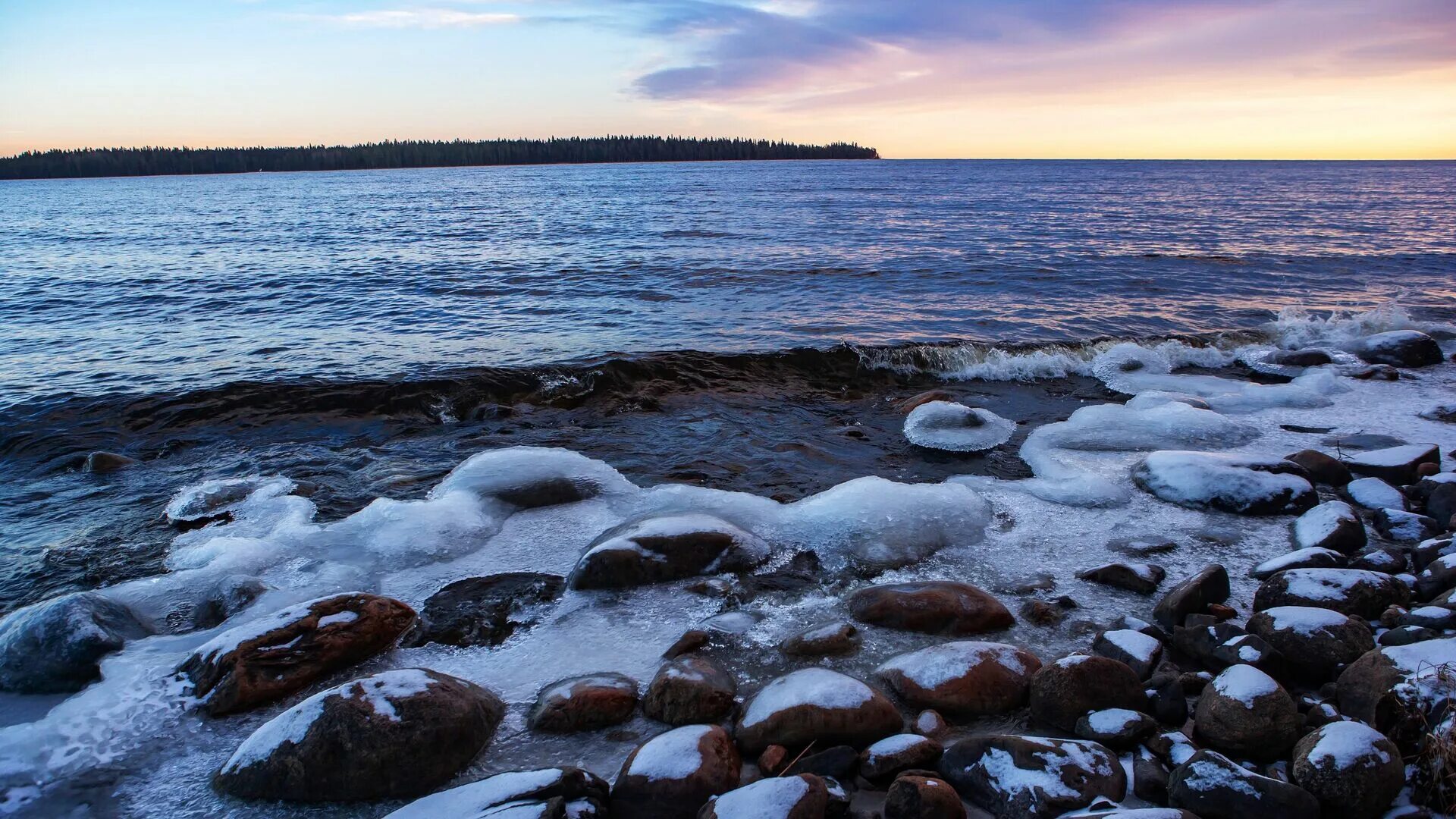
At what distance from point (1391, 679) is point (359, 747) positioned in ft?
13.6

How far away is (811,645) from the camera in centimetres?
392

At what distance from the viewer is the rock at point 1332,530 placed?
474 centimetres

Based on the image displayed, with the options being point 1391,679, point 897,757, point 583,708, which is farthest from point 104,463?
point 1391,679

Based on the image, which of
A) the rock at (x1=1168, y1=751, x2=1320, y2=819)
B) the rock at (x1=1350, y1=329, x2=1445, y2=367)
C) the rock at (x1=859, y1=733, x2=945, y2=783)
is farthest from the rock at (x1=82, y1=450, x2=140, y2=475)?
the rock at (x1=1350, y1=329, x2=1445, y2=367)

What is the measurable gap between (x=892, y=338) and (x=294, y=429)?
7.94 metres

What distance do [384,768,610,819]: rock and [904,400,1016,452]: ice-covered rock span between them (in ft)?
17.4

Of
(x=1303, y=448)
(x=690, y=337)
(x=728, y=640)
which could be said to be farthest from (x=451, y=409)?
(x=1303, y=448)

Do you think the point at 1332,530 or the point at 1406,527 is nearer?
the point at 1332,530

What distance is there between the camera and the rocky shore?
279 centimetres

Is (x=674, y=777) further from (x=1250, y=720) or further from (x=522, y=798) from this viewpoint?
(x=1250, y=720)

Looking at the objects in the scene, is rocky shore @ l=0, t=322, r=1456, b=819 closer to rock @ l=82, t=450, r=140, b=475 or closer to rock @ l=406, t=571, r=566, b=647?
rock @ l=406, t=571, r=566, b=647

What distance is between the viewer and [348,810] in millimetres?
2938

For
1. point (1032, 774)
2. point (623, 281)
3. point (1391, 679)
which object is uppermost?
point (623, 281)

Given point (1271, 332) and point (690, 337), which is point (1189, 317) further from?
point (690, 337)
